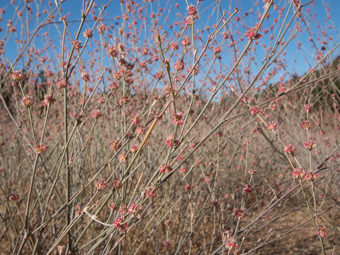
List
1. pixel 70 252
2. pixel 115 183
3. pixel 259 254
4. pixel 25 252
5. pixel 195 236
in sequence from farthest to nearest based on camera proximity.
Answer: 1. pixel 195 236
2. pixel 259 254
3. pixel 25 252
4. pixel 70 252
5. pixel 115 183

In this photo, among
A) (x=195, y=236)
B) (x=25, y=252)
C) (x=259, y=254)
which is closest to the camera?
(x=25, y=252)

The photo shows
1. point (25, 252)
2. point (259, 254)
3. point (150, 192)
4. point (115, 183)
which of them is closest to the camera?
point (150, 192)

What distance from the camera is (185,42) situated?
56.2 inches

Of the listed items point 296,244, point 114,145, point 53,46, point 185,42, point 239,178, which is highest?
Result: point 53,46

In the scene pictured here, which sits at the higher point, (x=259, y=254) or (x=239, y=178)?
(x=239, y=178)

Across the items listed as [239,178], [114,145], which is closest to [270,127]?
A: [114,145]

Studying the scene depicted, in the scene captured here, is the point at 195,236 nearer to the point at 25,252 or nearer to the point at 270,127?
the point at 25,252

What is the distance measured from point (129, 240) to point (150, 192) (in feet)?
5.17

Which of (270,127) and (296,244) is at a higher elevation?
(270,127)

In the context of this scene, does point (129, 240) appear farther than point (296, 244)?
No

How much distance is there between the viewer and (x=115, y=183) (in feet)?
3.94

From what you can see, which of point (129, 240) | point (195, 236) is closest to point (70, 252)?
point (129, 240)

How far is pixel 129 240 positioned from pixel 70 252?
44.3 inches

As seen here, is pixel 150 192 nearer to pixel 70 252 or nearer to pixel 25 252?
pixel 70 252
